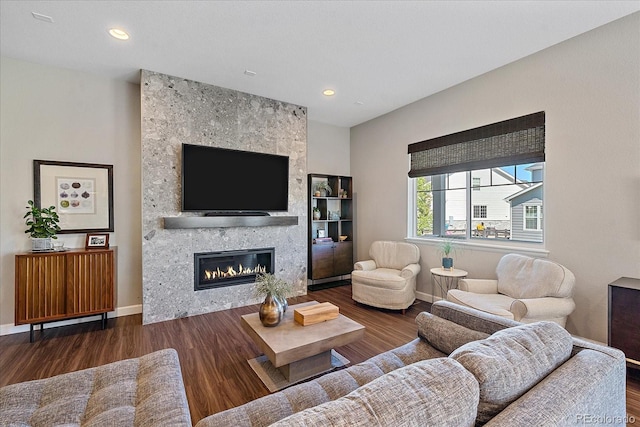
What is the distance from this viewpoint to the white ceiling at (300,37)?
7.88 ft

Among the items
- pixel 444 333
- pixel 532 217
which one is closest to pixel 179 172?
pixel 444 333

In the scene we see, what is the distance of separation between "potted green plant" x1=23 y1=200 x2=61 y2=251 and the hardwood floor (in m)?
0.98

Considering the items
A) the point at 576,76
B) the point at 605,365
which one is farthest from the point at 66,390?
the point at 576,76

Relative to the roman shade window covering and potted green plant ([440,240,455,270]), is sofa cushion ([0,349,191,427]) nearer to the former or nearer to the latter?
potted green plant ([440,240,455,270])

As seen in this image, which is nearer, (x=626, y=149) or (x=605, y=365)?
(x=605, y=365)

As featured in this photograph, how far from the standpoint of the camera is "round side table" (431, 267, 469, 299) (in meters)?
3.47

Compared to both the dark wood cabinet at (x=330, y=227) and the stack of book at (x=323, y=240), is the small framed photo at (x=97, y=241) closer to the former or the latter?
the dark wood cabinet at (x=330, y=227)

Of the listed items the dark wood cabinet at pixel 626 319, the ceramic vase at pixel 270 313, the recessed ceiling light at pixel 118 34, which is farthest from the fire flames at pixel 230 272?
the dark wood cabinet at pixel 626 319

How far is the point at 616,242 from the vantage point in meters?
2.62

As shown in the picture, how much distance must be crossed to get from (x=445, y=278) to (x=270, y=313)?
106 inches

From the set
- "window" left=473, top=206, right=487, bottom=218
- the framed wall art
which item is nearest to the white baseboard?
the framed wall art

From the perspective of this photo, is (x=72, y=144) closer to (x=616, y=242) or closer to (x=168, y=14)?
(x=168, y=14)

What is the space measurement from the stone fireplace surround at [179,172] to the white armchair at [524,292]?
8.65 ft

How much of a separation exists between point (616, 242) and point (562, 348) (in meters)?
2.26
